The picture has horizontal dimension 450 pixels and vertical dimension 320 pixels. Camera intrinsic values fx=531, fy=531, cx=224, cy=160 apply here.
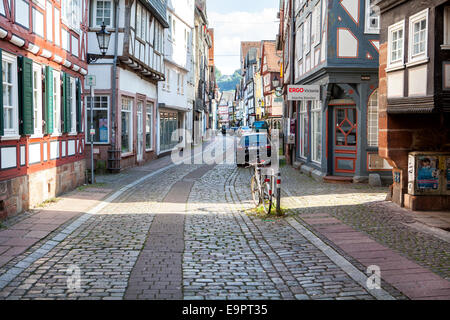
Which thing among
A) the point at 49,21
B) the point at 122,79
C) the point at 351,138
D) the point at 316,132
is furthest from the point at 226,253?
the point at 122,79

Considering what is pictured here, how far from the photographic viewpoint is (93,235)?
872 cm

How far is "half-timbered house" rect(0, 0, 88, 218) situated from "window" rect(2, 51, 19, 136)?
2cm

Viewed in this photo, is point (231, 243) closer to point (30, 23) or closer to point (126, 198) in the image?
point (126, 198)

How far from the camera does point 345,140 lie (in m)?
17.0

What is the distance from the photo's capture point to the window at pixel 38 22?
11508 mm

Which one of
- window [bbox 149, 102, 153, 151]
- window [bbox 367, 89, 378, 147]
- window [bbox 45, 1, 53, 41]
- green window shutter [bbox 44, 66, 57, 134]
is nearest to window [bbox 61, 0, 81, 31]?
window [bbox 45, 1, 53, 41]

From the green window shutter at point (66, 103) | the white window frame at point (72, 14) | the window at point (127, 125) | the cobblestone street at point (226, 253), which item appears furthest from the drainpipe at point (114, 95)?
the cobblestone street at point (226, 253)

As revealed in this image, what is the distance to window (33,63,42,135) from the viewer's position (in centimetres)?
1191

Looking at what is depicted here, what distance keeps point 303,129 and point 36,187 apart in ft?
A: 41.8

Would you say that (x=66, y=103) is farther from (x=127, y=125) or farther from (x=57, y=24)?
(x=127, y=125)

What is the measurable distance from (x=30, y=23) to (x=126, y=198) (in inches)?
186

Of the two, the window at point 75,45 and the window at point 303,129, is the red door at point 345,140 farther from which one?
the window at point 75,45

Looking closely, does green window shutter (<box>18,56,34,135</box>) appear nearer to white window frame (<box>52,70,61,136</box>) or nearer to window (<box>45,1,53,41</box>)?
window (<box>45,1,53,41</box>)

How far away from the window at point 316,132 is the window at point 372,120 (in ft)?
6.82
